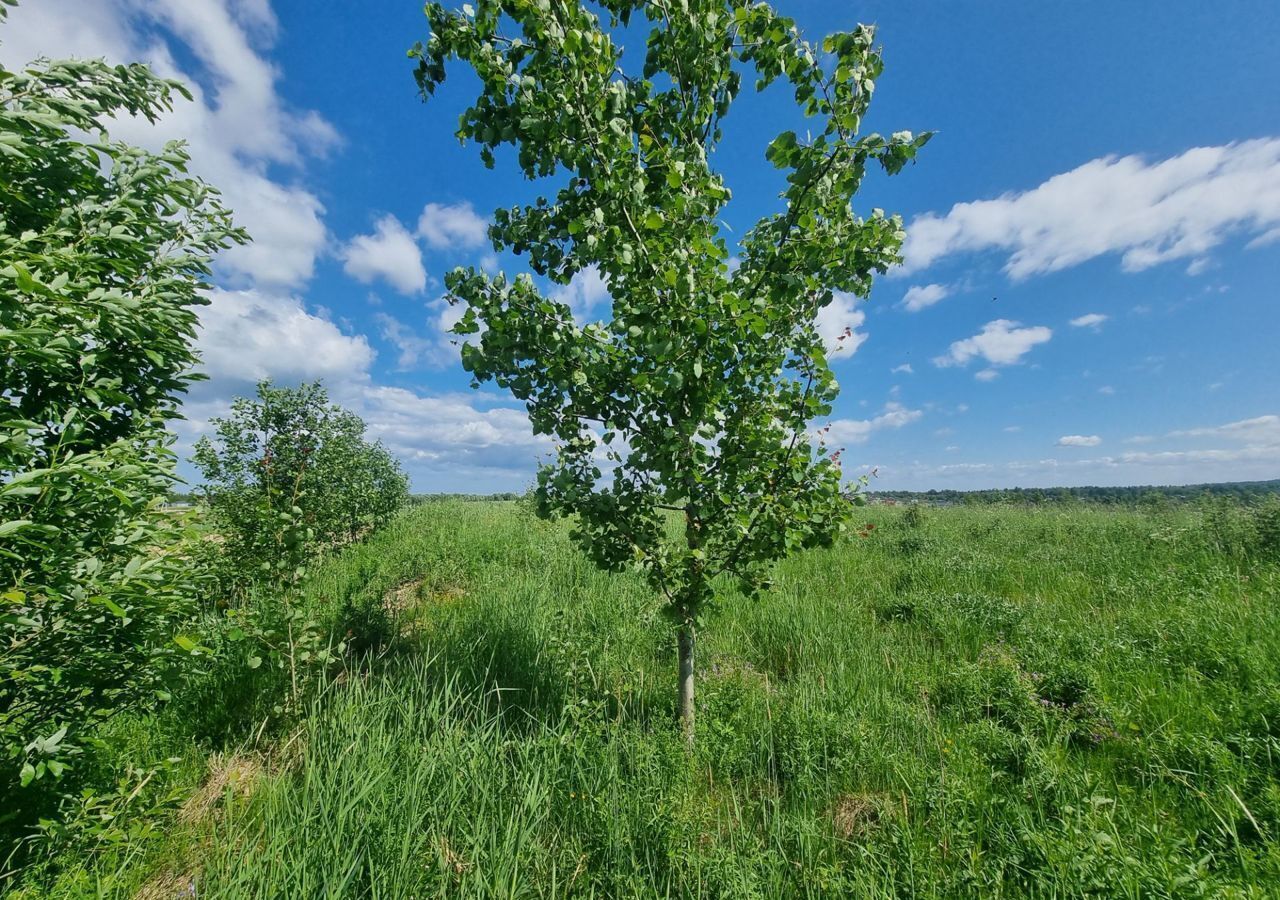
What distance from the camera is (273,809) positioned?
8.95 ft

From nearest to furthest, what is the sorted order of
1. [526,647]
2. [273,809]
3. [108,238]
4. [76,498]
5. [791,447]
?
1. [76,498]
2. [108,238]
3. [273,809]
4. [791,447]
5. [526,647]

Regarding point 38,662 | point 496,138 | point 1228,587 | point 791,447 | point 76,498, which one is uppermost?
point 496,138

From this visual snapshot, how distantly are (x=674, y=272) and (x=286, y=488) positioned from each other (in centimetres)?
402

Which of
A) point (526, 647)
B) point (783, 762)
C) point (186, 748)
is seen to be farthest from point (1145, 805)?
point (186, 748)

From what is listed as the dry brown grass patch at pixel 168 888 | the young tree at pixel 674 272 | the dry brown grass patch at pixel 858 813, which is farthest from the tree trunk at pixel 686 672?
the dry brown grass patch at pixel 168 888

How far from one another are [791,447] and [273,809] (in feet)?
12.2

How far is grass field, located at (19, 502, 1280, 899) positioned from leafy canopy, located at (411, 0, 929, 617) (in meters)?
1.28

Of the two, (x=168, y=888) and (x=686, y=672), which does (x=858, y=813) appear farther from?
(x=168, y=888)

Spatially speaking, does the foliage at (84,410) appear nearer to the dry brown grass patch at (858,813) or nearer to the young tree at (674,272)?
the young tree at (674,272)

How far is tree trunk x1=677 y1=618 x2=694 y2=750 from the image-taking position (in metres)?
3.59

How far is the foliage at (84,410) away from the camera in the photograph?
2.19 m

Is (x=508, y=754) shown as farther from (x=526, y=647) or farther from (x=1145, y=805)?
(x=1145, y=805)

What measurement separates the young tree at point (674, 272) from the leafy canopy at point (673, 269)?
0.05 ft

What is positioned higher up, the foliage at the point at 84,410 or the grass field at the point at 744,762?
the foliage at the point at 84,410
